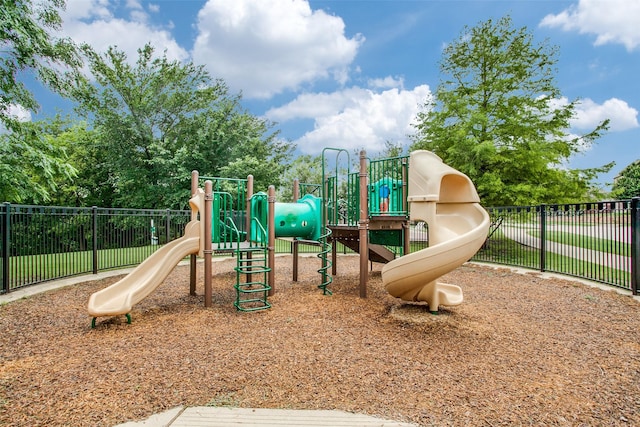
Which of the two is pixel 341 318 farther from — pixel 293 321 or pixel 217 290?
pixel 217 290

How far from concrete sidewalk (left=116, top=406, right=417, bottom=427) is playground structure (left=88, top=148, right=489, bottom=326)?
238cm

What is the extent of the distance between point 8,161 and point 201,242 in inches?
314

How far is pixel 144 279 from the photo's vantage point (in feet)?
19.5

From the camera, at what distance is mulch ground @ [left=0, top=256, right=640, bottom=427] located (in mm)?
2885

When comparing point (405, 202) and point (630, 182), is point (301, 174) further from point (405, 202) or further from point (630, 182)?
point (630, 182)

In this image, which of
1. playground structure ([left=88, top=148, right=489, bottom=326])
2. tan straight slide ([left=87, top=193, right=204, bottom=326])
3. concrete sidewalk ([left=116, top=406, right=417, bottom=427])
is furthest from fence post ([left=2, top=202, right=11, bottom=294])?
concrete sidewalk ([left=116, top=406, right=417, bottom=427])

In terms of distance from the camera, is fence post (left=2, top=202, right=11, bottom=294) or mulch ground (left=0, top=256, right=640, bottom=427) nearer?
mulch ground (left=0, top=256, right=640, bottom=427)

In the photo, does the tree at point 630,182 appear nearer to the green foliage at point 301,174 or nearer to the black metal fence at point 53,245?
the green foliage at point 301,174

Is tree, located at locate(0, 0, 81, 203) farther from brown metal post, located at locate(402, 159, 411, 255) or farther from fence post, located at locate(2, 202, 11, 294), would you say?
brown metal post, located at locate(402, 159, 411, 255)

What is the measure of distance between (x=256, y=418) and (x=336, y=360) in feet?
4.02

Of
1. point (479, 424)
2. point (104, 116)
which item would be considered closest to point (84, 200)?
point (104, 116)

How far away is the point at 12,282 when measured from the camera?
7.69 m

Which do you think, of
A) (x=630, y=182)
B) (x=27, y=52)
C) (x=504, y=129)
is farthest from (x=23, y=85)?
(x=630, y=182)

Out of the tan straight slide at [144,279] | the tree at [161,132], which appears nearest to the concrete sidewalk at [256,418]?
the tan straight slide at [144,279]
